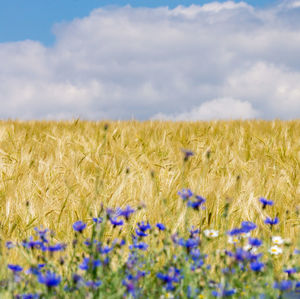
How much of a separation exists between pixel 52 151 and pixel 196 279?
2.58 m

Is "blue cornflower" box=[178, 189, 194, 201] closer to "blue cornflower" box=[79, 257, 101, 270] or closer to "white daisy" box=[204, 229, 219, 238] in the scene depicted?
"white daisy" box=[204, 229, 219, 238]

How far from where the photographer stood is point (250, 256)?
1556mm

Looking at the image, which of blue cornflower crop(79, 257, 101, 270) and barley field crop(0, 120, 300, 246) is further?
barley field crop(0, 120, 300, 246)

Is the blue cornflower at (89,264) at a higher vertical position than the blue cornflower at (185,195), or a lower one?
lower

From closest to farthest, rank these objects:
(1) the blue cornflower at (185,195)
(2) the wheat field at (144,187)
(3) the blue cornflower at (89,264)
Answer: (3) the blue cornflower at (89,264) → (1) the blue cornflower at (185,195) → (2) the wheat field at (144,187)

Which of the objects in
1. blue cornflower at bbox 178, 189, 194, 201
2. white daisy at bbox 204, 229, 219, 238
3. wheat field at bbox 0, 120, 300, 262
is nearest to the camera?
blue cornflower at bbox 178, 189, 194, 201

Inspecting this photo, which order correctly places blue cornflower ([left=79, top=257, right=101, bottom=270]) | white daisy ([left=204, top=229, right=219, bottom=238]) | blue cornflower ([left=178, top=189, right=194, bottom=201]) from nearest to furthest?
blue cornflower ([left=79, top=257, right=101, bottom=270]) < blue cornflower ([left=178, top=189, right=194, bottom=201]) < white daisy ([left=204, top=229, right=219, bottom=238])

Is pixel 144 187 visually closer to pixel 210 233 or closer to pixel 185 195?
pixel 210 233

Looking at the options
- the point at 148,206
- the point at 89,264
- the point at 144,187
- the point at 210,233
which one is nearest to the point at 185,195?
the point at 210,233

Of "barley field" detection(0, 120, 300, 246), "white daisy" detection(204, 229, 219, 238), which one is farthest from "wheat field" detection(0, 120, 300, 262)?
"white daisy" detection(204, 229, 219, 238)

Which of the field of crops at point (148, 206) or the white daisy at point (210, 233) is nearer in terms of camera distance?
the field of crops at point (148, 206)

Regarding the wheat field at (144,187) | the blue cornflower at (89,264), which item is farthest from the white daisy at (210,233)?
the blue cornflower at (89,264)

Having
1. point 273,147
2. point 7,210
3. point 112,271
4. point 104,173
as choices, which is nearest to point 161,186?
point 104,173

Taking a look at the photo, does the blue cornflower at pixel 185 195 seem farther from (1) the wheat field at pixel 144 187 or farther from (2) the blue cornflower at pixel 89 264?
(2) the blue cornflower at pixel 89 264
